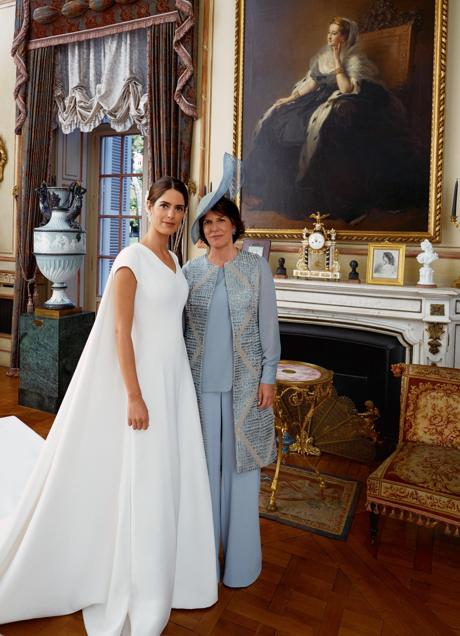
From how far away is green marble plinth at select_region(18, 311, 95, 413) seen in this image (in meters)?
4.54

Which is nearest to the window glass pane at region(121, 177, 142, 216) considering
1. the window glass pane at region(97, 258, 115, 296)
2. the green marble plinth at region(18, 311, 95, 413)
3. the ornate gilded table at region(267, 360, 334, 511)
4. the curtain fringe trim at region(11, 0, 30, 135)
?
the window glass pane at region(97, 258, 115, 296)

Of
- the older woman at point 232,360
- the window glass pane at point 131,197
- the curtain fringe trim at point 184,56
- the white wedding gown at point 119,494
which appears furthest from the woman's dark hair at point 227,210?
the window glass pane at point 131,197

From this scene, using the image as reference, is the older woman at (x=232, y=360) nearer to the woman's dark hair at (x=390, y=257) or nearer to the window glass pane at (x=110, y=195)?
the woman's dark hair at (x=390, y=257)

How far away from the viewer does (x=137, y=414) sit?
6.10 ft

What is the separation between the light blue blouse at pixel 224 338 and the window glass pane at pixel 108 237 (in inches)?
162

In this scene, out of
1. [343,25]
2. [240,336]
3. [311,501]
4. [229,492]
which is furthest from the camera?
[343,25]

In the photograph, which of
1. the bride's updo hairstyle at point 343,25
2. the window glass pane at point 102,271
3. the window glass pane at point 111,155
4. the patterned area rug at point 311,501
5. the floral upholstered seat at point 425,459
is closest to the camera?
the floral upholstered seat at point 425,459

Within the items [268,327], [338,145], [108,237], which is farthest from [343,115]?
[108,237]

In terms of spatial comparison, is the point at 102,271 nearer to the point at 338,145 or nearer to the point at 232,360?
the point at 338,145

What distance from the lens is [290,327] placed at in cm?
420

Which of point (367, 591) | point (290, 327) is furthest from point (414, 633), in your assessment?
point (290, 327)

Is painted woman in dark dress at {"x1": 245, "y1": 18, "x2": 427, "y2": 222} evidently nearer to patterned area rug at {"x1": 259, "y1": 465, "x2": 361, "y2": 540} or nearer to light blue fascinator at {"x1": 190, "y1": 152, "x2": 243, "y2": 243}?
patterned area rug at {"x1": 259, "y1": 465, "x2": 361, "y2": 540}

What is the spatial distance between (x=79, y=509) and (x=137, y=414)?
44cm

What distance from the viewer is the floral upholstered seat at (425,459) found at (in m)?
2.40
